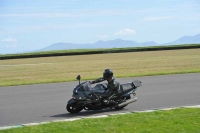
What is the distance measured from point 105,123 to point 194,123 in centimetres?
194

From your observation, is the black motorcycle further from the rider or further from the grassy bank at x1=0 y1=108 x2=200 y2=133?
the grassy bank at x1=0 y1=108 x2=200 y2=133

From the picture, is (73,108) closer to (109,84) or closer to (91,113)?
(91,113)

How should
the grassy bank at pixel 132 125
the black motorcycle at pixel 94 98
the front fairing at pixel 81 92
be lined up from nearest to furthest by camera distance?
the grassy bank at pixel 132 125 → the front fairing at pixel 81 92 → the black motorcycle at pixel 94 98

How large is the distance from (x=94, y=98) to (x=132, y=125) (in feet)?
9.30

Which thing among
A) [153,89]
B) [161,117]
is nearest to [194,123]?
[161,117]

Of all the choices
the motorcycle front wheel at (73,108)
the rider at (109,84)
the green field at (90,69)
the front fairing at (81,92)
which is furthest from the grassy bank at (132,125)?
the green field at (90,69)

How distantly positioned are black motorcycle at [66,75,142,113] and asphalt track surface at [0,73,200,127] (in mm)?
189

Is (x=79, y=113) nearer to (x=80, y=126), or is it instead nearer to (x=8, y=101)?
(x=80, y=126)

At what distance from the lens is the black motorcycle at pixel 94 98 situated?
1098cm

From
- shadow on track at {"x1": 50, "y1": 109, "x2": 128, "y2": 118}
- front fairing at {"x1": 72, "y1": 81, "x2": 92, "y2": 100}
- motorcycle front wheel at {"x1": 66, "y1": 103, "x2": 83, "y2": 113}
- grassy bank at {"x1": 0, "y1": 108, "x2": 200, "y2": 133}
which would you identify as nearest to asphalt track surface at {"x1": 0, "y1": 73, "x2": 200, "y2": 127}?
shadow on track at {"x1": 50, "y1": 109, "x2": 128, "y2": 118}

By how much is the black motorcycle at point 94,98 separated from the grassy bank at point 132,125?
1.56m

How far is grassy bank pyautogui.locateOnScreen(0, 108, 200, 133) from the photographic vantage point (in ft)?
26.3

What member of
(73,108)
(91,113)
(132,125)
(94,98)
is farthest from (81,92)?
(132,125)

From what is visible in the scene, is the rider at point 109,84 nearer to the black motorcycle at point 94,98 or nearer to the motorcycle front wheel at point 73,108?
the black motorcycle at point 94,98
